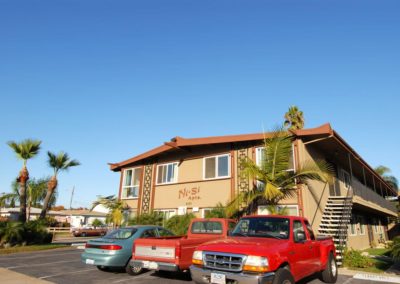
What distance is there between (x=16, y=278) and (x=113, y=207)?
11.9 meters

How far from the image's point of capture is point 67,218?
60250 mm

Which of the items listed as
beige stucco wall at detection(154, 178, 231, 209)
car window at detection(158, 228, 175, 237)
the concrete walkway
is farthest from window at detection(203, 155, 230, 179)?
the concrete walkway

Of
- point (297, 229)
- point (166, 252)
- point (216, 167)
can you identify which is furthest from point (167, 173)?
point (297, 229)

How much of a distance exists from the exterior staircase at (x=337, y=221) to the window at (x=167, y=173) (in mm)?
9132

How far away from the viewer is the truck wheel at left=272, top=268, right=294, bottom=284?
17.9ft

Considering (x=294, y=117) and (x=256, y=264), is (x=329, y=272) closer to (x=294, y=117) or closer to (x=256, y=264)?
(x=256, y=264)

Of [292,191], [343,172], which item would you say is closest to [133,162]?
[292,191]

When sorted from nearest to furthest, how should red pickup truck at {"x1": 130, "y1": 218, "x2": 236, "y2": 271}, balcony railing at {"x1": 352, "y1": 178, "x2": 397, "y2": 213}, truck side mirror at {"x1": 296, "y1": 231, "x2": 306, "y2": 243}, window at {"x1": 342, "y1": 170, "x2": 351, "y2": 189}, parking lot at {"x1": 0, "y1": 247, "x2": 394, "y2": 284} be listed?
truck side mirror at {"x1": 296, "y1": 231, "x2": 306, "y2": 243} → red pickup truck at {"x1": 130, "y1": 218, "x2": 236, "y2": 271} → parking lot at {"x1": 0, "y1": 247, "x2": 394, "y2": 284} → balcony railing at {"x1": 352, "y1": 178, "x2": 397, "y2": 213} → window at {"x1": 342, "y1": 170, "x2": 351, "y2": 189}

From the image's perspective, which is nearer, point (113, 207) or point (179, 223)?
point (179, 223)

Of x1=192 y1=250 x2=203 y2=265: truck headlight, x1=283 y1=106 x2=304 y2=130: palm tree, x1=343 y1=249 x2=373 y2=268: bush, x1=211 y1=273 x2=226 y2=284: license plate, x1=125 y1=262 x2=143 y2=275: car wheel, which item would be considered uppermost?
x1=283 y1=106 x2=304 y2=130: palm tree

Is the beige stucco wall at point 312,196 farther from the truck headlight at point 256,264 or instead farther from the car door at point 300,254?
the truck headlight at point 256,264

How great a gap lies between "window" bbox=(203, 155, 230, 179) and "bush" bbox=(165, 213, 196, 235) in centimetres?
262

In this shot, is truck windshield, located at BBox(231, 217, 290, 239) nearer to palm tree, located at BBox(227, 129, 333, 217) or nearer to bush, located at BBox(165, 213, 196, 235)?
palm tree, located at BBox(227, 129, 333, 217)

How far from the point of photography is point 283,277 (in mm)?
5574
